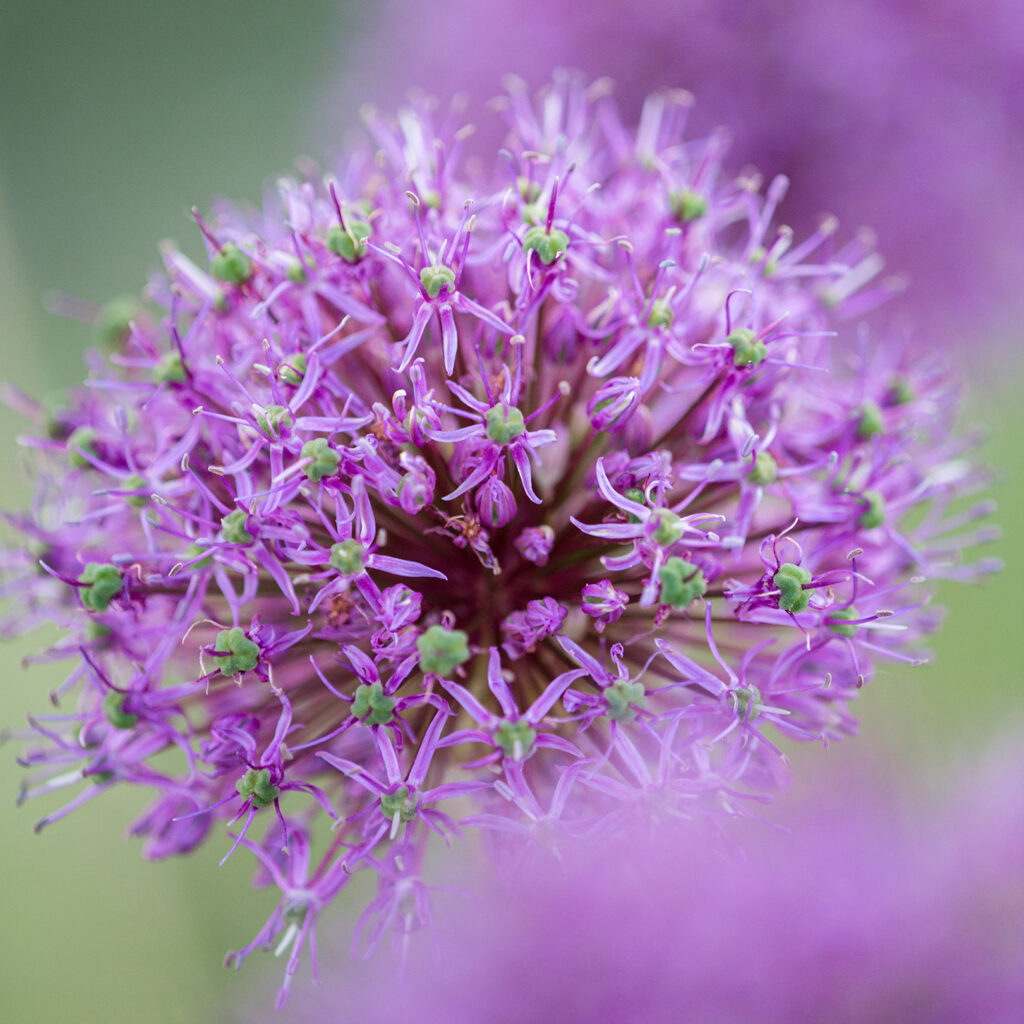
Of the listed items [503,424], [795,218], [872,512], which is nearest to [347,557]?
[503,424]

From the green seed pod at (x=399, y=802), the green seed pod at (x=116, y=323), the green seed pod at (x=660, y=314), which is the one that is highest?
the green seed pod at (x=660, y=314)

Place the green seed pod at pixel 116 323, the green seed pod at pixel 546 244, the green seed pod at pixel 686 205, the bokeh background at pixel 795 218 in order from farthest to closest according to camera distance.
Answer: the bokeh background at pixel 795 218, the green seed pod at pixel 116 323, the green seed pod at pixel 686 205, the green seed pod at pixel 546 244

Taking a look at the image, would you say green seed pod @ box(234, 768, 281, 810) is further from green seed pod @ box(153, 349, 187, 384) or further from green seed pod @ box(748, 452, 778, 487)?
green seed pod @ box(748, 452, 778, 487)

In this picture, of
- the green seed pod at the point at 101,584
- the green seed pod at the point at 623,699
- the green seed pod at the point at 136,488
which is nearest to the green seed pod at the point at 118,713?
the green seed pod at the point at 101,584

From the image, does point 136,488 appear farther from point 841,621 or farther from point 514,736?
point 841,621

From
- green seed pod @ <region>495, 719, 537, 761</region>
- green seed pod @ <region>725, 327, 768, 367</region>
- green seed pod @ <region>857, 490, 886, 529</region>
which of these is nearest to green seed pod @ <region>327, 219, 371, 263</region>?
green seed pod @ <region>725, 327, 768, 367</region>

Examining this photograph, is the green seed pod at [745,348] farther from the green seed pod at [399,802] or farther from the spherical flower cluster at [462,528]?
the green seed pod at [399,802]
